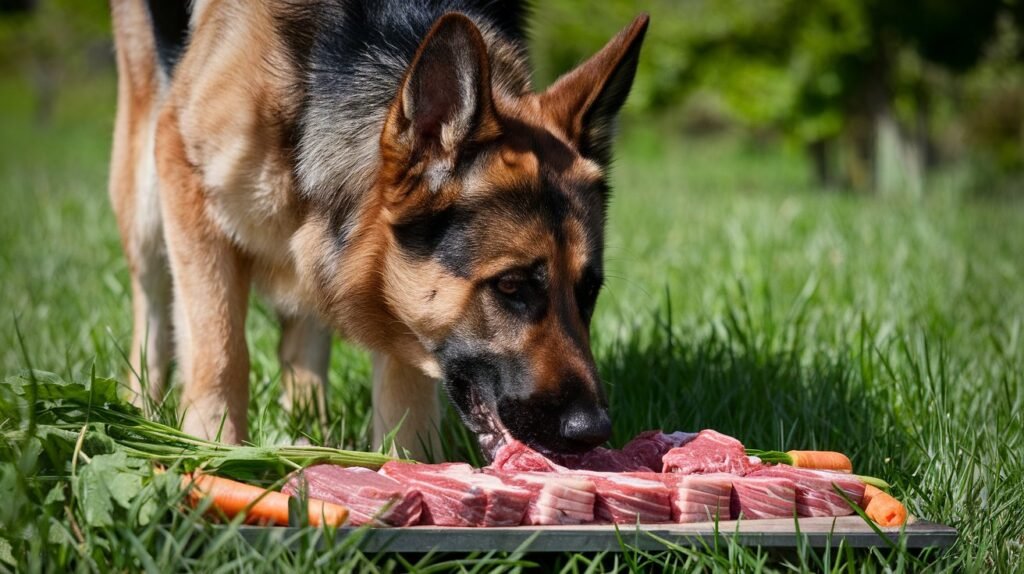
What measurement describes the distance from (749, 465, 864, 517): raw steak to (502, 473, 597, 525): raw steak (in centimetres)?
51

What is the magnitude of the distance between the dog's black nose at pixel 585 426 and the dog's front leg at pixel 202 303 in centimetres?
A: 129

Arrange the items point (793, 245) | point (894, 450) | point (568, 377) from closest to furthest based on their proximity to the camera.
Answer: point (568, 377)
point (894, 450)
point (793, 245)

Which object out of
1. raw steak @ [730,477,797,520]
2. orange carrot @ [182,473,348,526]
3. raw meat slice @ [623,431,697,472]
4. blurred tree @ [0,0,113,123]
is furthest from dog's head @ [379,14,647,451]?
blurred tree @ [0,0,113,123]

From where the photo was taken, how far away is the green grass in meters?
2.22

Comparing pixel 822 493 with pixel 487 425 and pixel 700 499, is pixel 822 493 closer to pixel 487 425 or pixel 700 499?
pixel 700 499

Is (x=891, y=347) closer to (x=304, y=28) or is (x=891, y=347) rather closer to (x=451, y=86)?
(x=451, y=86)

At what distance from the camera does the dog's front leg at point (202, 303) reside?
332 centimetres

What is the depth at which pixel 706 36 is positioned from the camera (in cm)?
1357

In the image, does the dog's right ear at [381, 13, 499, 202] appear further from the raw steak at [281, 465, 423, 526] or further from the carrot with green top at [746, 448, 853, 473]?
the carrot with green top at [746, 448, 853, 473]

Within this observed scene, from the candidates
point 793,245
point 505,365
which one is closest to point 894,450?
point 505,365

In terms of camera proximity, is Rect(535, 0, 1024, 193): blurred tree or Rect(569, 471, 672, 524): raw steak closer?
Rect(569, 471, 672, 524): raw steak

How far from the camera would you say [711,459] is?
2.67 m

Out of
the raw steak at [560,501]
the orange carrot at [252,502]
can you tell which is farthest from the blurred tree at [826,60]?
the orange carrot at [252,502]

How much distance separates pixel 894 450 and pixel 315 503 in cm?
203
